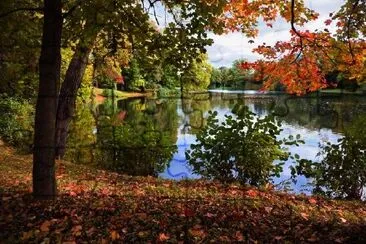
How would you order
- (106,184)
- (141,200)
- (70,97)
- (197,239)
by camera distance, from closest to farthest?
1. (197,239)
2. (141,200)
3. (106,184)
4. (70,97)

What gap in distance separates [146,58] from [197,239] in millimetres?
2935

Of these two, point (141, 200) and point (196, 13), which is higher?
point (196, 13)

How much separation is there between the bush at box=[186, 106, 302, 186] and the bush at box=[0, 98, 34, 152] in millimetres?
5938

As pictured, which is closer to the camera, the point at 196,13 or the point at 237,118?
the point at 196,13

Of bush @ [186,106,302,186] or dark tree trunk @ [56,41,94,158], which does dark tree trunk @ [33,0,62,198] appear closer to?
bush @ [186,106,302,186]

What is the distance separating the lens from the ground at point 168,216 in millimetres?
4406

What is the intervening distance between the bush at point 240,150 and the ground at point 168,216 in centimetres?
168

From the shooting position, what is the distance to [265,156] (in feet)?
30.2

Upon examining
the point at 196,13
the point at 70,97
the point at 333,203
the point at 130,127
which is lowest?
the point at 333,203

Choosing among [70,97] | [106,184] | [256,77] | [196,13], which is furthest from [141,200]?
[256,77]

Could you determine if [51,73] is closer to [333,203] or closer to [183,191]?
[183,191]

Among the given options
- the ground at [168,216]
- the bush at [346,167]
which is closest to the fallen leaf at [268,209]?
the ground at [168,216]

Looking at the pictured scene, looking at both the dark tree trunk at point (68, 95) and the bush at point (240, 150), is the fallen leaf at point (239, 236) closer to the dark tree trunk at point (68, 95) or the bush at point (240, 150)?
the bush at point (240, 150)

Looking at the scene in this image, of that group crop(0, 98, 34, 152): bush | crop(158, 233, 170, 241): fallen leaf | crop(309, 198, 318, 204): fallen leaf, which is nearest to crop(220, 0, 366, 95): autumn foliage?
crop(309, 198, 318, 204): fallen leaf
